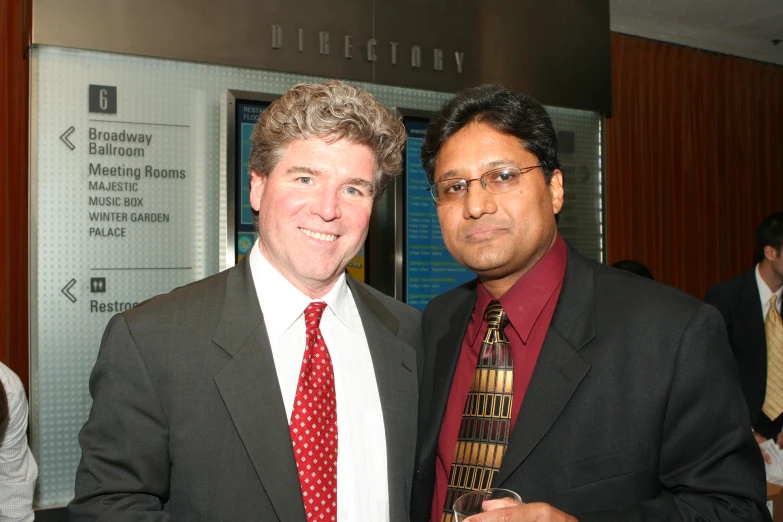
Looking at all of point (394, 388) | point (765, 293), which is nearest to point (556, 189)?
point (394, 388)

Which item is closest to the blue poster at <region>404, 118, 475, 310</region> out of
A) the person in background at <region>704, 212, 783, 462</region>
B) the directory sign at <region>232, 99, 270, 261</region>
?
the directory sign at <region>232, 99, 270, 261</region>

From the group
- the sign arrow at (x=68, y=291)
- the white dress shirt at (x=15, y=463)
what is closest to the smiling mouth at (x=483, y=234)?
the white dress shirt at (x=15, y=463)

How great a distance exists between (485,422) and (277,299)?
58cm

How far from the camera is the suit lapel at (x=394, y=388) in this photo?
66.1 inches

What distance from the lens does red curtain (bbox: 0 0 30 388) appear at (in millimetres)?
3590

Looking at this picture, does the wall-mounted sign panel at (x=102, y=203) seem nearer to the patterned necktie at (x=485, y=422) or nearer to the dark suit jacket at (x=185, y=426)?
the dark suit jacket at (x=185, y=426)

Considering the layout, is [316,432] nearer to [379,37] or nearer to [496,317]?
[496,317]

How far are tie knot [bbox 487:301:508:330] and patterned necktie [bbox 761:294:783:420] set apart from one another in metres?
3.19

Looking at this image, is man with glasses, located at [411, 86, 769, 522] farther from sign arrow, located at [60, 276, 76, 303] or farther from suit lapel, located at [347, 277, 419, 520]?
Answer: sign arrow, located at [60, 276, 76, 303]

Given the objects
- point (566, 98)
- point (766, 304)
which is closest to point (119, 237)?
point (566, 98)

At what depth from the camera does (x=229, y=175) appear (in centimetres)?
362

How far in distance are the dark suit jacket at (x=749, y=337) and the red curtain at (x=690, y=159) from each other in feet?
6.85

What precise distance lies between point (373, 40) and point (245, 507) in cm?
310

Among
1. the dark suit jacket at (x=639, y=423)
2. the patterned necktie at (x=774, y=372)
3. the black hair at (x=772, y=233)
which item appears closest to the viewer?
the dark suit jacket at (x=639, y=423)
